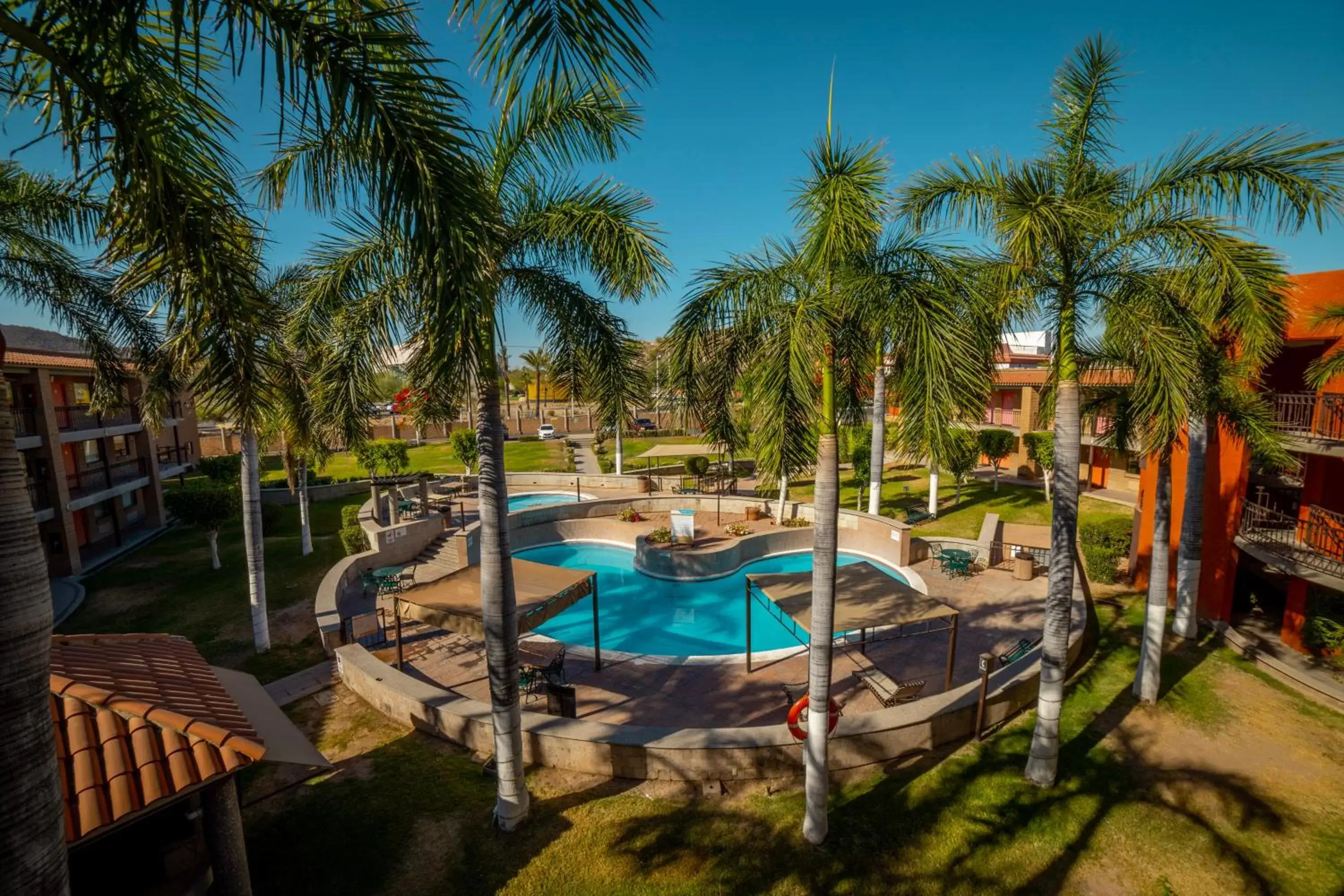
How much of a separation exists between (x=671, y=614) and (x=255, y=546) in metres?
10.2

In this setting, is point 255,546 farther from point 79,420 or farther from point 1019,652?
point 79,420

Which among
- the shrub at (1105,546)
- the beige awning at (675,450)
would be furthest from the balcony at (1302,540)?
the beige awning at (675,450)

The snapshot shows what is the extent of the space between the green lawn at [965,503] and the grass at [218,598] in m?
19.8

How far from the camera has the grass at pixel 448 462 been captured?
38.9m

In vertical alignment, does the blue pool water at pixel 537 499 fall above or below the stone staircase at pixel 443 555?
below

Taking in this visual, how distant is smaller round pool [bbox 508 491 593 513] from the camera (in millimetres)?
30848

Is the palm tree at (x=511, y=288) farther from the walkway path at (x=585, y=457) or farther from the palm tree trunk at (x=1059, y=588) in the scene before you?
the walkway path at (x=585, y=457)

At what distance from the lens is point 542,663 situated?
40.1 feet

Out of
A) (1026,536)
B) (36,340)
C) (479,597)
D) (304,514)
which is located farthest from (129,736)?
(36,340)

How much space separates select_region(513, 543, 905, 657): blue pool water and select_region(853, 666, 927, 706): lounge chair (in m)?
2.10

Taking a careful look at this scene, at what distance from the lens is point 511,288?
309 inches

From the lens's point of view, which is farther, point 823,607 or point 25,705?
point 823,607

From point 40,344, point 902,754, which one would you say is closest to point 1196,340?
point 902,754

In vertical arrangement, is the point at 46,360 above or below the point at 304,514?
above
